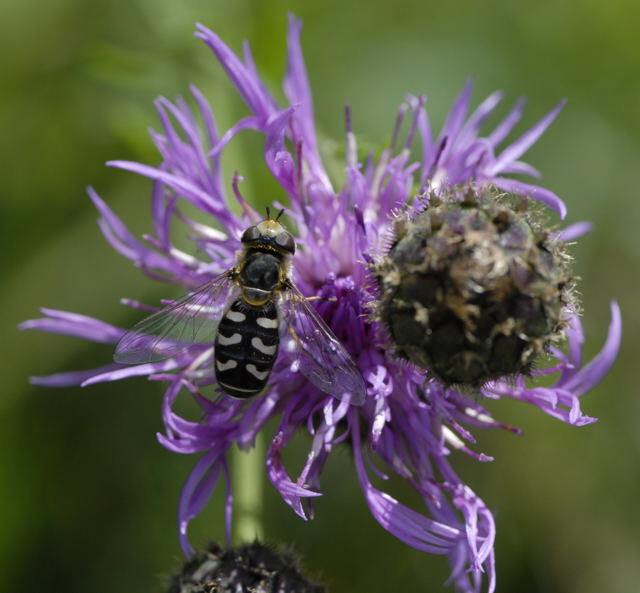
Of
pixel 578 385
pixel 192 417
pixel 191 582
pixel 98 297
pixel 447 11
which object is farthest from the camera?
pixel 447 11

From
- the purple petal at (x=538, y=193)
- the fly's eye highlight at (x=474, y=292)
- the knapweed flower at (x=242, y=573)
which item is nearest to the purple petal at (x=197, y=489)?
the knapweed flower at (x=242, y=573)

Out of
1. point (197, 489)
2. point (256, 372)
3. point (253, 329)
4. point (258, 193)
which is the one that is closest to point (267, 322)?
point (253, 329)

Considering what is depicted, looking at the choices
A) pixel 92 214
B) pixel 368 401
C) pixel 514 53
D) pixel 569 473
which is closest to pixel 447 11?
pixel 514 53

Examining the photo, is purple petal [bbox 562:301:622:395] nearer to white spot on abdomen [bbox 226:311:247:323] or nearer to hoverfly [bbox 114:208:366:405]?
hoverfly [bbox 114:208:366:405]

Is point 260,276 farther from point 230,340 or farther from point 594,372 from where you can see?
point 594,372

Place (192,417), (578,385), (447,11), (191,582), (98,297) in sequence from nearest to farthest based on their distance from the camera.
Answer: (191,582), (578,385), (192,417), (98,297), (447,11)

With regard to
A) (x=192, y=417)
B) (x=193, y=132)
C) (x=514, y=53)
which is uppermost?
(x=514, y=53)

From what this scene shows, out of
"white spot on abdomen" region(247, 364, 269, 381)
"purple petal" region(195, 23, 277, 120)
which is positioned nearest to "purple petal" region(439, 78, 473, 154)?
"purple petal" region(195, 23, 277, 120)

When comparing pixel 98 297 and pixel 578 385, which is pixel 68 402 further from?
pixel 578 385
